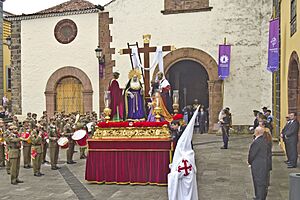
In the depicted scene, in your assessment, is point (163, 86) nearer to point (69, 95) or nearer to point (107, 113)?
point (107, 113)

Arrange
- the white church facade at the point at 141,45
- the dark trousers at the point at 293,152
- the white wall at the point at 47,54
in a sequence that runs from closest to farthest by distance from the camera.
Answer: the dark trousers at the point at 293,152 → the white church facade at the point at 141,45 → the white wall at the point at 47,54

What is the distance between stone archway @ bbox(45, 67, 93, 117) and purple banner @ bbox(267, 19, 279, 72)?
1003cm

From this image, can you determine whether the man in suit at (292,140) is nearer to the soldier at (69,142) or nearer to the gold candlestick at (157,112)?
the gold candlestick at (157,112)

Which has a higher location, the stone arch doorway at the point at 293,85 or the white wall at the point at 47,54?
the white wall at the point at 47,54

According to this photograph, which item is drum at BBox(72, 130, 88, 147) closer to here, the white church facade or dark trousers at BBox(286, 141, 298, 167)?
dark trousers at BBox(286, 141, 298, 167)

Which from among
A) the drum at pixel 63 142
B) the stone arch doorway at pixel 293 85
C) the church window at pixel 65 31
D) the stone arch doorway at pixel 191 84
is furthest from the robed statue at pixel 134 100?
the stone arch doorway at pixel 191 84

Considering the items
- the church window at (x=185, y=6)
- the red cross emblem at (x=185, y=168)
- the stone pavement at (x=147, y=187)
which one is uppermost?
the church window at (x=185, y=6)

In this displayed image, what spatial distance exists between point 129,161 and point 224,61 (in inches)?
424

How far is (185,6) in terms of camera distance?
69.2 feet

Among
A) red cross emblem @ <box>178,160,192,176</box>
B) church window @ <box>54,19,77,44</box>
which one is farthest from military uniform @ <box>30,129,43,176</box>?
church window @ <box>54,19,77,44</box>

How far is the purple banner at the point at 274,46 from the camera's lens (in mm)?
15766

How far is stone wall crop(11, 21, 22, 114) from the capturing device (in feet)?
77.1

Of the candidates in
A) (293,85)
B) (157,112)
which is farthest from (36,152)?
(293,85)

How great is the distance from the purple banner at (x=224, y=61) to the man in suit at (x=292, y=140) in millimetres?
7707
